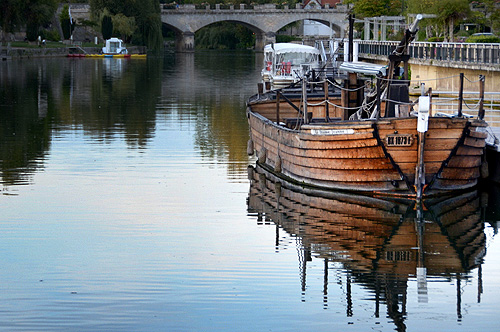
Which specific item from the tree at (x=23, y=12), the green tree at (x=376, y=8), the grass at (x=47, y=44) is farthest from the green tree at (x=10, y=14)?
the green tree at (x=376, y=8)

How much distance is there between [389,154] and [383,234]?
2.50 m

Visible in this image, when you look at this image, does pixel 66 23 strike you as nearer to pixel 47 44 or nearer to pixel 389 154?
pixel 47 44

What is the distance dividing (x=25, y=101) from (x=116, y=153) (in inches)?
703

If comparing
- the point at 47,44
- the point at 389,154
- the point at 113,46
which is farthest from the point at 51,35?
the point at 389,154

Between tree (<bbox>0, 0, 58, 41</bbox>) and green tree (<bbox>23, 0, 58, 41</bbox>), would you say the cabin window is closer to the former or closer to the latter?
tree (<bbox>0, 0, 58, 41</bbox>)

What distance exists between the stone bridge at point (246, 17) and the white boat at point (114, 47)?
28.5 m

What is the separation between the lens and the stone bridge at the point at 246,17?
124 metres

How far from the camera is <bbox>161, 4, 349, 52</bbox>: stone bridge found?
123688 millimetres

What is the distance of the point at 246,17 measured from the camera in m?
127

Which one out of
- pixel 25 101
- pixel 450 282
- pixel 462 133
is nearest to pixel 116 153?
pixel 462 133

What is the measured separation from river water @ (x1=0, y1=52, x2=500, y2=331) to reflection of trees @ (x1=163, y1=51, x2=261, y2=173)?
251 mm

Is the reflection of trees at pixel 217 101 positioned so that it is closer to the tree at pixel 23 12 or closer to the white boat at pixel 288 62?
the white boat at pixel 288 62

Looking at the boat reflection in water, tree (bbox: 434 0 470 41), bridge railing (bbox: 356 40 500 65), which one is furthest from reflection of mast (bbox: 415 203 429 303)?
tree (bbox: 434 0 470 41)

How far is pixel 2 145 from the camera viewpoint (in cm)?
2697
